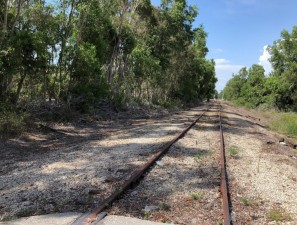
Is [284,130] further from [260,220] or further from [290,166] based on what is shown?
[260,220]

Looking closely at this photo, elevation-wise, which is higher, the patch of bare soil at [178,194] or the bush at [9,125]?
the bush at [9,125]

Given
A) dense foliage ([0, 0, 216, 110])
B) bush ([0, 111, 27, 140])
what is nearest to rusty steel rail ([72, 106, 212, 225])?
bush ([0, 111, 27, 140])

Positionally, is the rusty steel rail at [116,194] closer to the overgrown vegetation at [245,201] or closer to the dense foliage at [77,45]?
the overgrown vegetation at [245,201]

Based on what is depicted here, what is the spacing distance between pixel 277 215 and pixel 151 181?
107 inches

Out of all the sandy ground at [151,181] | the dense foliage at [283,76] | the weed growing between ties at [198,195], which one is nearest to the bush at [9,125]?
the sandy ground at [151,181]

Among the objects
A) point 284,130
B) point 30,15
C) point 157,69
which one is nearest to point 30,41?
point 30,15

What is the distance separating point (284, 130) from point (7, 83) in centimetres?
1762

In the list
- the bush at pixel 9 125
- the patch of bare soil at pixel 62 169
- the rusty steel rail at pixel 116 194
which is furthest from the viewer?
the bush at pixel 9 125

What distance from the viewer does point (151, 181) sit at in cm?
817

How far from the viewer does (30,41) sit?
16.6 meters

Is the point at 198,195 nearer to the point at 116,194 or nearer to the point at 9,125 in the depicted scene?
the point at 116,194

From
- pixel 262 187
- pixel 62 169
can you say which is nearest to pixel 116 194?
pixel 62 169

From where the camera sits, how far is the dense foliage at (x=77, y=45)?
16.9 meters

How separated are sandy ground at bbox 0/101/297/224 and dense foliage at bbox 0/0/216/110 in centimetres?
485
